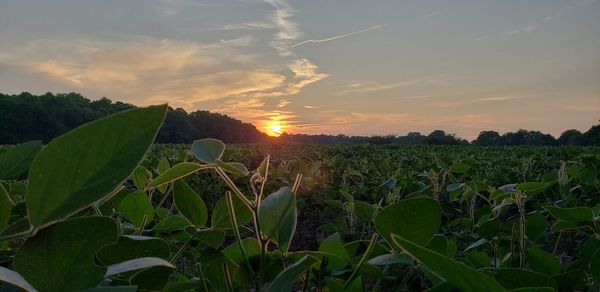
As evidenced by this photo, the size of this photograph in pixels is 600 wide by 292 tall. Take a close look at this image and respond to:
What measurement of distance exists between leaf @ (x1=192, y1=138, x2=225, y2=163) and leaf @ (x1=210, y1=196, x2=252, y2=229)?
16 cm

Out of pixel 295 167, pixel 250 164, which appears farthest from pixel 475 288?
pixel 250 164

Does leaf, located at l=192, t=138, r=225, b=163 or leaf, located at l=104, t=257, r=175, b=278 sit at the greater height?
leaf, located at l=192, t=138, r=225, b=163

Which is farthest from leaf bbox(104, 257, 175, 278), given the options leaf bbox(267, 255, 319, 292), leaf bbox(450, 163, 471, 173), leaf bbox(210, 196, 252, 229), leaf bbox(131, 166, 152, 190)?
leaf bbox(450, 163, 471, 173)

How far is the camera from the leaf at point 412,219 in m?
0.61

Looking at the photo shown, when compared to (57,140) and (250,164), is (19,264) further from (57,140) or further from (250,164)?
(250,164)

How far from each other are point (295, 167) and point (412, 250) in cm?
331

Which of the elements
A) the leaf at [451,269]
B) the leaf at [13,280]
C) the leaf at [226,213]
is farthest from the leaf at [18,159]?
the leaf at [451,269]

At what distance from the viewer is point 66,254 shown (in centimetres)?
47

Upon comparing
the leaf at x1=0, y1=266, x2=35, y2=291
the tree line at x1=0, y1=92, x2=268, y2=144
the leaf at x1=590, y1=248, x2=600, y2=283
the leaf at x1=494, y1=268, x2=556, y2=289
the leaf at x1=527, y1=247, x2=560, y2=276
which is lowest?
the leaf at x1=527, y1=247, x2=560, y2=276

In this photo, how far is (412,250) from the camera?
0.38 metres

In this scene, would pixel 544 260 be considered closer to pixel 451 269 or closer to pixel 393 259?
pixel 393 259

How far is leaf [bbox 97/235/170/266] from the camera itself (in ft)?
2.03

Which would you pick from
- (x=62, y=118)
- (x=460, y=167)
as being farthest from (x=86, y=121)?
(x=460, y=167)

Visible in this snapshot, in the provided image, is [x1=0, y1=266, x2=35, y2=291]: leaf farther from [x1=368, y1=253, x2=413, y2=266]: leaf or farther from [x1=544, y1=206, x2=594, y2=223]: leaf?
[x1=544, y1=206, x2=594, y2=223]: leaf
